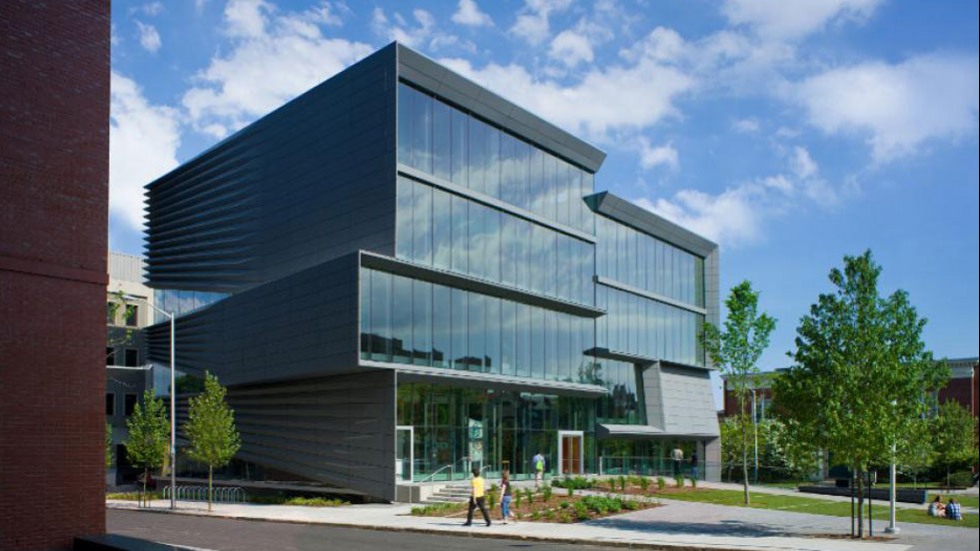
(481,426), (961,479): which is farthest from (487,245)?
(961,479)

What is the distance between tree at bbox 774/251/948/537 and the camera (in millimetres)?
24594

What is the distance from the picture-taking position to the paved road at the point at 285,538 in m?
22.7

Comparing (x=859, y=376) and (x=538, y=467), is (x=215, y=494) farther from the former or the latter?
(x=859, y=376)

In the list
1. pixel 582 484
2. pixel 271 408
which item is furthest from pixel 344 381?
pixel 582 484

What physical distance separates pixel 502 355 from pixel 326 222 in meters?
10.4

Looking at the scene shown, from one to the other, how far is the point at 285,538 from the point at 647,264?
41074mm

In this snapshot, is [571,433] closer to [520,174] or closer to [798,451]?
[520,174]

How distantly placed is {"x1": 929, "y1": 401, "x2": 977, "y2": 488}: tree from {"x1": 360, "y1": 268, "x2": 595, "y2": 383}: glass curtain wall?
26.3 metres

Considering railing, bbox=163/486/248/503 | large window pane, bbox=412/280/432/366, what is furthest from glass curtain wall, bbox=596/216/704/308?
railing, bbox=163/486/248/503

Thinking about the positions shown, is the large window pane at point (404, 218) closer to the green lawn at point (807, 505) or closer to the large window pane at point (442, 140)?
the large window pane at point (442, 140)

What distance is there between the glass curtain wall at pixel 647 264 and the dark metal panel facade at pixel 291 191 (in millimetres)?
18621

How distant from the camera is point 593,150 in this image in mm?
52094

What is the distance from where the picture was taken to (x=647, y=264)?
61.8m

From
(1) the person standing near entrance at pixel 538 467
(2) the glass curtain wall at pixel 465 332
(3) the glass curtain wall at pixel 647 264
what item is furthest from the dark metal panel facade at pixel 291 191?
(3) the glass curtain wall at pixel 647 264
